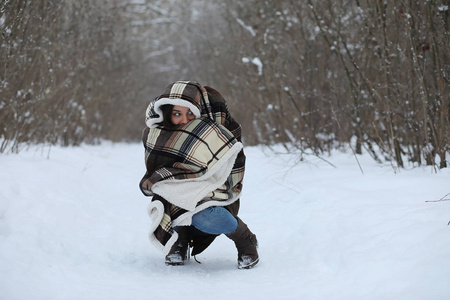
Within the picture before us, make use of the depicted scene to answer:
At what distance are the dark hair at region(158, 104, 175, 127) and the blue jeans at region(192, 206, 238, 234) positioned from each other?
1.96 feet

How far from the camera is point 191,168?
3082mm

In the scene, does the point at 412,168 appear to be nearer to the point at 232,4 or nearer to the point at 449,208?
the point at 449,208

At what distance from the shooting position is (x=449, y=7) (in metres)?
4.11

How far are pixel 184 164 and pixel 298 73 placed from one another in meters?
4.39

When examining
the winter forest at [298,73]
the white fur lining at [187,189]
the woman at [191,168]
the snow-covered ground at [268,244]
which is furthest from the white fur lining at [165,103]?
the winter forest at [298,73]

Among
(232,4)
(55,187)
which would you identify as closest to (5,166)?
(55,187)

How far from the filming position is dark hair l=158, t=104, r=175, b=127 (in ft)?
10.4

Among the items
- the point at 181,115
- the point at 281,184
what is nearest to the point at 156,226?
the point at 181,115

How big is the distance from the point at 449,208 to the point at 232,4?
26.5 feet

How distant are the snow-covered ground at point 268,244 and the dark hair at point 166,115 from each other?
94 centimetres

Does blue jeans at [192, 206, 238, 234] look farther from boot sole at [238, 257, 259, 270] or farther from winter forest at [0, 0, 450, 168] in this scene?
winter forest at [0, 0, 450, 168]

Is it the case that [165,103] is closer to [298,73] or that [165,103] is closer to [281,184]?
[281,184]

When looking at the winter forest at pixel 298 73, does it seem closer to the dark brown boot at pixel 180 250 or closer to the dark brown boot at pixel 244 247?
the dark brown boot at pixel 244 247

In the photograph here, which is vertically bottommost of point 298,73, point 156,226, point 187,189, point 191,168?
point 156,226
